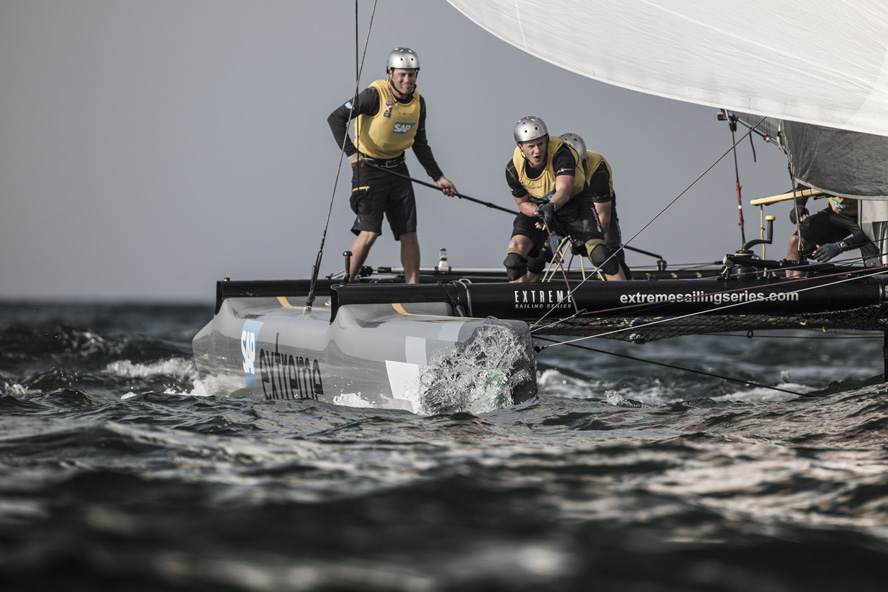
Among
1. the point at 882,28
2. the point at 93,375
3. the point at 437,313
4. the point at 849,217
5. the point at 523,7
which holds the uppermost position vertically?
the point at 523,7

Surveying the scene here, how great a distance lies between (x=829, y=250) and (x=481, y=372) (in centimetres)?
303

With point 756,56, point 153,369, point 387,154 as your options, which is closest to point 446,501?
point 756,56

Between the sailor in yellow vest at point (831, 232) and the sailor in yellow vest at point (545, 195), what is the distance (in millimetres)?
1203

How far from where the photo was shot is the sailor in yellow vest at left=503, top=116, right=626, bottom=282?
5707 mm

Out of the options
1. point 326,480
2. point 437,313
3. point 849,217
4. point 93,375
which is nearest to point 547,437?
point 326,480

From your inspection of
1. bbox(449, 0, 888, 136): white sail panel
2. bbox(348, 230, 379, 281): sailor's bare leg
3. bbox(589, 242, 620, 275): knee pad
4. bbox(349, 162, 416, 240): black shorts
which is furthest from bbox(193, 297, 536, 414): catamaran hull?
bbox(589, 242, 620, 275): knee pad

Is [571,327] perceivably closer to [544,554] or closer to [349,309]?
[349,309]

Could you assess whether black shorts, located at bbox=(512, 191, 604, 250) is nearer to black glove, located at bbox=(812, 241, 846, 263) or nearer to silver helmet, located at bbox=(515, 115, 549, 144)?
silver helmet, located at bbox=(515, 115, 549, 144)

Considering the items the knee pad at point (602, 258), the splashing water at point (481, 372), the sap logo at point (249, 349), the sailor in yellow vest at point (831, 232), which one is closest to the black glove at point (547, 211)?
the knee pad at point (602, 258)

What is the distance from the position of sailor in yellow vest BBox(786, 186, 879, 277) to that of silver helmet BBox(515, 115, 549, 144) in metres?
1.62

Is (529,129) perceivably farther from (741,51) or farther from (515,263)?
(741,51)

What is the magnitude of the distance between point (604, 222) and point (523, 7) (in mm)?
2356

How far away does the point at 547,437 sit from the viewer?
277 cm

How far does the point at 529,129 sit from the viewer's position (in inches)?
226
